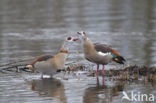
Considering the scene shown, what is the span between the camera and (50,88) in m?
12.1

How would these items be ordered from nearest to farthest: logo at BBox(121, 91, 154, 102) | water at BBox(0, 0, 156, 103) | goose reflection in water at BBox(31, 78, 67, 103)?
logo at BBox(121, 91, 154, 102), goose reflection in water at BBox(31, 78, 67, 103), water at BBox(0, 0, 156, 103)

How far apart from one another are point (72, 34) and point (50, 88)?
32.8 ft

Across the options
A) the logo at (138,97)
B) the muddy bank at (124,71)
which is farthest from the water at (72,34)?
the muddy bank at (124,71)

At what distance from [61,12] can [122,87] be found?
19794 millimetres

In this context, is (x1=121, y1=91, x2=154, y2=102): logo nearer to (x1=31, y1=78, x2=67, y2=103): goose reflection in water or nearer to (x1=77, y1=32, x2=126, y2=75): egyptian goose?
(x1=31, y1=78, x2=67, y2=103): goose reflection in water

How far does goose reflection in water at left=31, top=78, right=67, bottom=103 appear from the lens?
36.7ft

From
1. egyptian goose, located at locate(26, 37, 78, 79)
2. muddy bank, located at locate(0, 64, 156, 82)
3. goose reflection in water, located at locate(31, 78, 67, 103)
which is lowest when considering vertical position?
goose reflection in water, located at locate(31, 78, 67, 103)

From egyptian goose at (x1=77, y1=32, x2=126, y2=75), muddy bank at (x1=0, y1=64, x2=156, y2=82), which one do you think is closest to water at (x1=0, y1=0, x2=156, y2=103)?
muddy bank at (x1=0, y1=64, x2=156, y2=82)

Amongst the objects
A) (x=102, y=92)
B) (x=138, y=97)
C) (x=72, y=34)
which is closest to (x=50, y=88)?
(x=102, y=92)

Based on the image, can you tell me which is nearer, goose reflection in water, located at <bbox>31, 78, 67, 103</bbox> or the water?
goose reflection in water, located at <bbox>31, 78, 67, 103</bbox>

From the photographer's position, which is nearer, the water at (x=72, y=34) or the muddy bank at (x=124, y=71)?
the water at (x=72, y=34)

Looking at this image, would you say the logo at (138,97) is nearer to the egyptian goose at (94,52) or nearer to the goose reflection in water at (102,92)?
the goose reflection in water at (102,92)

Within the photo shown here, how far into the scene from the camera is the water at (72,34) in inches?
452

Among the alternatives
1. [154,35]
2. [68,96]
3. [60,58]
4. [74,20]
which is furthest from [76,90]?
[74,20]
